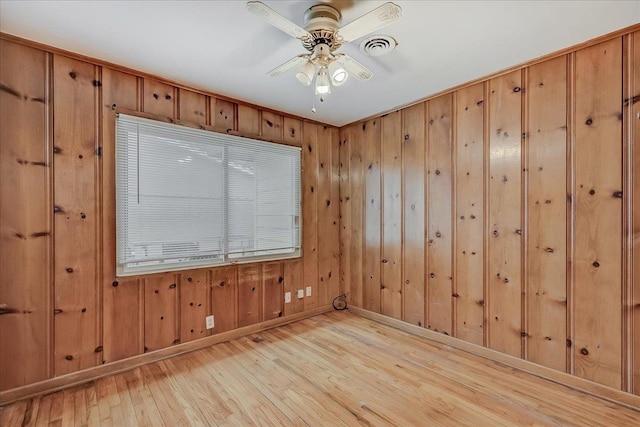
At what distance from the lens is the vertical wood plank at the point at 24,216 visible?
2090mm

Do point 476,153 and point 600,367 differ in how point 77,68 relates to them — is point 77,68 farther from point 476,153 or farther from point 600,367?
point 600,367

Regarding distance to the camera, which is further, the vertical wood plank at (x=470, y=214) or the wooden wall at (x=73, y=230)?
the vertical wood plank at (x=470, y=214)

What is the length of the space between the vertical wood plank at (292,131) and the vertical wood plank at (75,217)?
1.80 meters

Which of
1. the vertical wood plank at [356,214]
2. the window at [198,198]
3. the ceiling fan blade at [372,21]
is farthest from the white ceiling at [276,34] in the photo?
the vertical wood plank at [356,214]

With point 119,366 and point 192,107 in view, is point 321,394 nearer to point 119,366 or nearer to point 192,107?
point 119,366

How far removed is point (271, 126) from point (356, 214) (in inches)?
59.5

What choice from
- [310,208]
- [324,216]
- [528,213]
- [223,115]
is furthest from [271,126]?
[528,213]

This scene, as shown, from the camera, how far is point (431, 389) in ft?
7.38

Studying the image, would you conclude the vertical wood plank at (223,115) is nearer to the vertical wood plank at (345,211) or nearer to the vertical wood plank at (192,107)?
the vertical wood plank at (192,107)

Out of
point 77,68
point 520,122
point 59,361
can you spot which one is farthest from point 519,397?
point 77,68

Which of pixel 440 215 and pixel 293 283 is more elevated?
pixel 440 215

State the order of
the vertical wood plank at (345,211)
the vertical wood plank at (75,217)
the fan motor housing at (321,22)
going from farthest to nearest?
the vertical wood plank at (345,211), the vertical wood plank at (75,217), the fan motor housing at (321,22)

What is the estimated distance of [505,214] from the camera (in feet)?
8.60

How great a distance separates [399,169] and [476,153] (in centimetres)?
85
